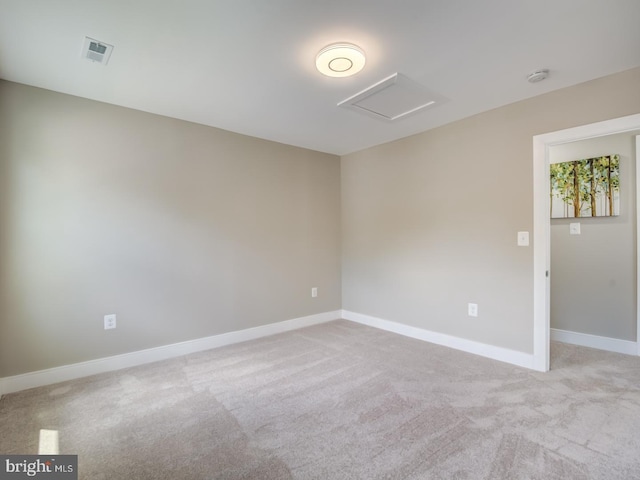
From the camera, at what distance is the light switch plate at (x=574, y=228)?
326 cm

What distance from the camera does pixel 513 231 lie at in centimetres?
270

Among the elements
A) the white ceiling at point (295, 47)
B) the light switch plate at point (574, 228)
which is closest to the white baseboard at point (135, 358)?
the white ceiling at point (295, 47)

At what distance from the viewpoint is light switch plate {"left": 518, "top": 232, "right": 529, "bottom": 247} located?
2611mm

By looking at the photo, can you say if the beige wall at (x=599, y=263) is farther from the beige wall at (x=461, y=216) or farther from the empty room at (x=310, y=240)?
the beige wall at (x=461, y=216)

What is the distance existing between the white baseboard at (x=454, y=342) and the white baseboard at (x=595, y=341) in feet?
3.67

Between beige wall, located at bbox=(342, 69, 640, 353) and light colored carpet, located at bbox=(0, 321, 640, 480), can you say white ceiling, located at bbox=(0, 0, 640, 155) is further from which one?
light colored carpet, located at bbox=(0, 321, 640, 480)

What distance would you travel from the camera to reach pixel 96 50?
189 centimetres

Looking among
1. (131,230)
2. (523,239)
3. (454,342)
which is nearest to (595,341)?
(454,342)

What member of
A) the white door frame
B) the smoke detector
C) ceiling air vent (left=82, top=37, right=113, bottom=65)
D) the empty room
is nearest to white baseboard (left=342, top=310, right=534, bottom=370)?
the empty room

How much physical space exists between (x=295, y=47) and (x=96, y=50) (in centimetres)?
127

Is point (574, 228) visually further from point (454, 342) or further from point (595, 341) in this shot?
point (454, 342)

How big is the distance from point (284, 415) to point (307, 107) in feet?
8.12

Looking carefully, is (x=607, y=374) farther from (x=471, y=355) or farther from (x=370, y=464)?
(x=370, y=464)

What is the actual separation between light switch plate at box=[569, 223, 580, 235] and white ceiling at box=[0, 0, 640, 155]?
5.44 ft
